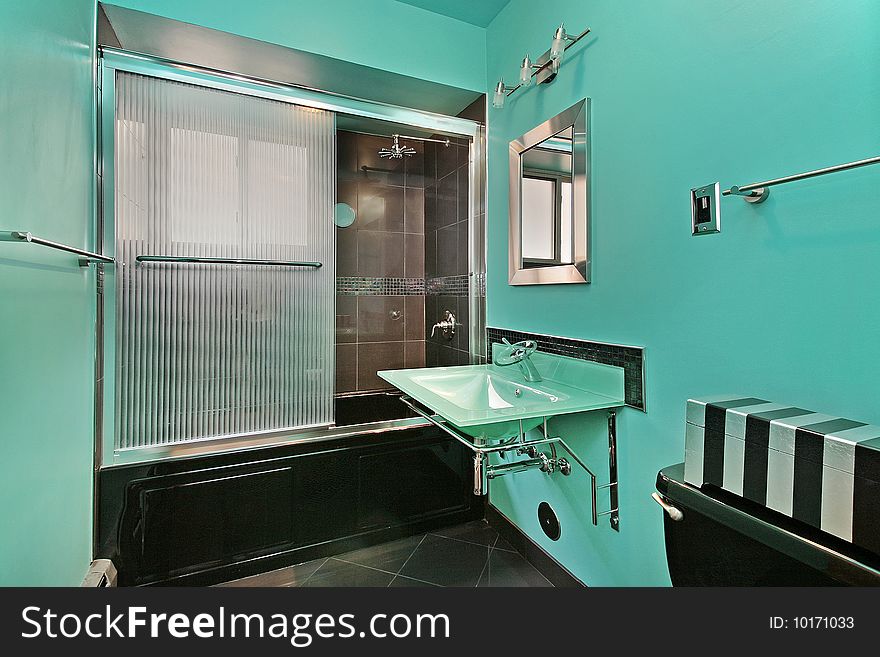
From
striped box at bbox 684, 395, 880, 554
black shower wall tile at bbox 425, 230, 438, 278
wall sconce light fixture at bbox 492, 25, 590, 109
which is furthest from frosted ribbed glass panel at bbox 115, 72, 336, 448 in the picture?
striped box at bbox 684, 395, 880, 554

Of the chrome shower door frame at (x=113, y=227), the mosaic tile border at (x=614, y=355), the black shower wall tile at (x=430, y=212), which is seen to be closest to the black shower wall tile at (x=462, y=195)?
the black shower wall tile at (x=430, y=212)

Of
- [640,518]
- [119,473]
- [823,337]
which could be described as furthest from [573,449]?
[119,473]

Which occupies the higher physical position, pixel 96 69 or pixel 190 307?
pixel 96 69

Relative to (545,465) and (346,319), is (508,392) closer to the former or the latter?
(545,465)

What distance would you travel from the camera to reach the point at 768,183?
104 cm

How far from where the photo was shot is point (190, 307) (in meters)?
1.82

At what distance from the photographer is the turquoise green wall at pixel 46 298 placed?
1133 mm

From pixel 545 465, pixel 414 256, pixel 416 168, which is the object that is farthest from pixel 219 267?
pixel 545 465

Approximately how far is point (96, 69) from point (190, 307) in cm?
95

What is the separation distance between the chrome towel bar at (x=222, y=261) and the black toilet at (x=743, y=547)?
1632 mm

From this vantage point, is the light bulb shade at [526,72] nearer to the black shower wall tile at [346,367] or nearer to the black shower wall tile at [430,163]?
the black shower wall tile at [430,163]

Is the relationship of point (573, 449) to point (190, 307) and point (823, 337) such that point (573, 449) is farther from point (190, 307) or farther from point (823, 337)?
point (190, 307)

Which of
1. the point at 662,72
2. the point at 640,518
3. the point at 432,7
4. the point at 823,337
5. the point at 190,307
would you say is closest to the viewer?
the point at 823,337
